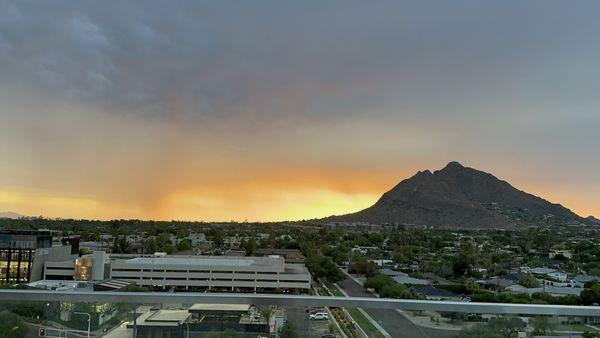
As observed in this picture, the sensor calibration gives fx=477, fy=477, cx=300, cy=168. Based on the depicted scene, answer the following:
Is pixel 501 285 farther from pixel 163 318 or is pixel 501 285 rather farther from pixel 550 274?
pixel 163 318

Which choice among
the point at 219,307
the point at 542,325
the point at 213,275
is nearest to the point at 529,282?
the point at 213,275

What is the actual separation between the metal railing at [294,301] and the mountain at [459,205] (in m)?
79.0

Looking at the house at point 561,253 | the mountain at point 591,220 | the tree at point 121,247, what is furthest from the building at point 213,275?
the mountain at point 591,220

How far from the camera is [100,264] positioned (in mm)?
21922

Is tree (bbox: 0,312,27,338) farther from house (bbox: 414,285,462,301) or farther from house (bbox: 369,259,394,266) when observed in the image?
house (bbox: 369,259,394,266)

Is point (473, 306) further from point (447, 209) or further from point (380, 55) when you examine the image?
point (447, 209)

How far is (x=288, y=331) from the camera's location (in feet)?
5.79

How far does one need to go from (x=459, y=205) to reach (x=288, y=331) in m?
92.4

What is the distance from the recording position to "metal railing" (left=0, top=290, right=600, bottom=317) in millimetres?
1740

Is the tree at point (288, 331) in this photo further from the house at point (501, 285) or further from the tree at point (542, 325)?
the house at point (501, 285)

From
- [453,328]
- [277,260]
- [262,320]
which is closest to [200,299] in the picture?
[262,320]

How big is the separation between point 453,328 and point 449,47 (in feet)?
22.9

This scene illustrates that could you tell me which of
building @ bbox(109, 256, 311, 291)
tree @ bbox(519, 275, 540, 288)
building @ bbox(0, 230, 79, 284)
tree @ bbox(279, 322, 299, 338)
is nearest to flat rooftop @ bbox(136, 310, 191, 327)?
tree @ bbox(279, 322, 299, 338)

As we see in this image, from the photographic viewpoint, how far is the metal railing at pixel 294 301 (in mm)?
1740
